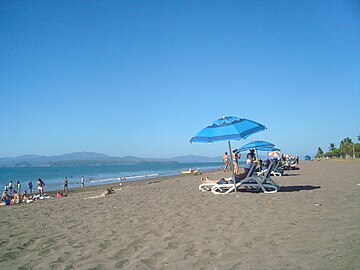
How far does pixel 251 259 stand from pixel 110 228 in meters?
2.66

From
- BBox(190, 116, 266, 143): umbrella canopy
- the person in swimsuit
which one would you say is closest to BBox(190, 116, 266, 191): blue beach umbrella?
BBox(190, 116, 266, 143): umbrella canopy

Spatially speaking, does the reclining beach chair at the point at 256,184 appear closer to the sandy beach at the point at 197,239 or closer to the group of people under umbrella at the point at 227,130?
the group of people under umbrella at the point at 227,130

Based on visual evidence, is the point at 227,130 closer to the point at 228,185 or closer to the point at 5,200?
the point at 228,185

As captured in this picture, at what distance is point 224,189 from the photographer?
9305 mm

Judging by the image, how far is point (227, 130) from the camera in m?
7.54

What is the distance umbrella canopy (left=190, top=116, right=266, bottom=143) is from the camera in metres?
7.36

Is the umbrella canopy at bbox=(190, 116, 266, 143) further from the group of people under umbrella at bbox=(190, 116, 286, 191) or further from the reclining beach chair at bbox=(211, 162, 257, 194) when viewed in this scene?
the reclining beach chair at bbox=(211, 162, 257, 194)

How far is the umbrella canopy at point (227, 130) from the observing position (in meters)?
7.36

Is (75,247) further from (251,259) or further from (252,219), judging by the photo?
(252,219)

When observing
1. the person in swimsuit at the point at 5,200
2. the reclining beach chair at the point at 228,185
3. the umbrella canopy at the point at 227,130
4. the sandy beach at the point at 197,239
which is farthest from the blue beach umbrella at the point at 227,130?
the person in swimsuit at the point at 5,200

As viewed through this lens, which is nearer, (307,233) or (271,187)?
(307,233)

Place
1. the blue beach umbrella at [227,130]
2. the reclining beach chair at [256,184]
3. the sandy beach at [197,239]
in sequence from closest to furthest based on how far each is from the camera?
1. the sandy beach at [197,239]
2. the blue beach umbrella at [227,130]
3. the reclining beach chair at [256,184]

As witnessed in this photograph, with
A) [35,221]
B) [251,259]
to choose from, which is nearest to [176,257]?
[251,259]

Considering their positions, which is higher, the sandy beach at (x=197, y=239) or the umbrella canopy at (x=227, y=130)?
the umbrella canopy at (x=227, y=130)
